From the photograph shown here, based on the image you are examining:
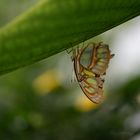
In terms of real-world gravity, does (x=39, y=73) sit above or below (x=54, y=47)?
above

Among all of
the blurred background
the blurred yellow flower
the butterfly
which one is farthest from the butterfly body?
the blurred yellow flower

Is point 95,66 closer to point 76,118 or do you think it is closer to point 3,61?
point 3,61

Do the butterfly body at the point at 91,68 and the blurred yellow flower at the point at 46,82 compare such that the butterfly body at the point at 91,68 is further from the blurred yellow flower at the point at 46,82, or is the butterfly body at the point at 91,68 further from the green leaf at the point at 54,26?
the blurred yellow flower at the point at 46,82

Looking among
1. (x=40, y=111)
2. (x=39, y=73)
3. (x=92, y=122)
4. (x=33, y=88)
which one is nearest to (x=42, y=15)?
(x=92, y=122)

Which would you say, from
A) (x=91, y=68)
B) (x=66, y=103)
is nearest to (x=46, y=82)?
(x=66, y=103)

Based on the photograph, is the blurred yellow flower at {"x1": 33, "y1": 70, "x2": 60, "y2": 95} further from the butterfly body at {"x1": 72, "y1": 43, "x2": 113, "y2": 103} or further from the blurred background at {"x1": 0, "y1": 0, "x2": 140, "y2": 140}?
the butterfly body at {"x1": 72, "y1": 43, "x2": 113, "y2": 103}

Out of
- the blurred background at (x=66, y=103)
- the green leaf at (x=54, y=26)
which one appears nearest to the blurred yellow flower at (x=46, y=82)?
the blurred background at (x=66, y=103)

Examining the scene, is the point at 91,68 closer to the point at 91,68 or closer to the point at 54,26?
the point at 91,68
